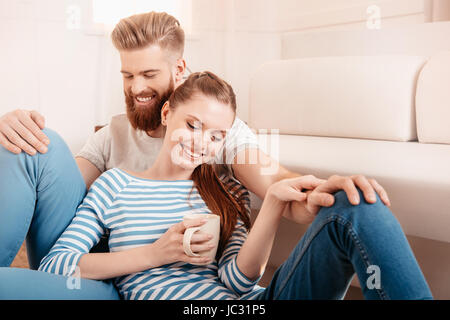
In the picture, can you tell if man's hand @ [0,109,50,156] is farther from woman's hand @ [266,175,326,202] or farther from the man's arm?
woman's hand @ [266,175,326,202]

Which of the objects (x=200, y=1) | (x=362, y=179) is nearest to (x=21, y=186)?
(x=362, y=179)

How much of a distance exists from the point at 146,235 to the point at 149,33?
19.6 inches

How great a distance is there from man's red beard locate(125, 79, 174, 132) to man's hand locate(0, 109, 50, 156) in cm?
28

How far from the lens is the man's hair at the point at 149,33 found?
1035 mm

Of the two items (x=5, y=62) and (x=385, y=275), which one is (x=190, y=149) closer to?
(x=385, y=275)

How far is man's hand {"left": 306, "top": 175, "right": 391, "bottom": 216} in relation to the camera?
57 centimetres

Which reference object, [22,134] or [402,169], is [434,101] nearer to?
[402,169]

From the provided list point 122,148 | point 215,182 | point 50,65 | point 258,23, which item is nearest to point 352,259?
point 215,182

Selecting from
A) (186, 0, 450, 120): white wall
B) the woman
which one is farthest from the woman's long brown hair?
(186, 0, 450, 120): white wall

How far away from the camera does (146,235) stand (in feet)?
2.56

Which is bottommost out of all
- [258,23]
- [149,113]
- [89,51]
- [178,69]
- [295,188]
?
[295,188]

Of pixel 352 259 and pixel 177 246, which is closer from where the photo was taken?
pixel 352 259

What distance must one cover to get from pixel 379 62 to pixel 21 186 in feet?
3.54

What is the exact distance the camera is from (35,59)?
5.25 feet
